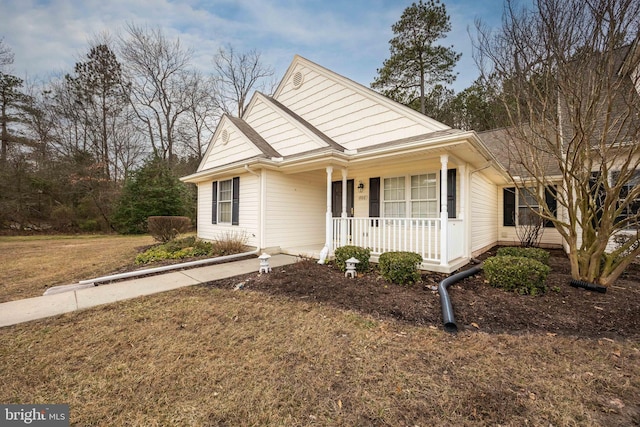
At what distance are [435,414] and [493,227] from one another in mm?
10277

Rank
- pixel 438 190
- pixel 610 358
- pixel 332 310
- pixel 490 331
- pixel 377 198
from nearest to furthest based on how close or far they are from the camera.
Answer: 1. pixel 610 358
2. pixel 490 331
3. pixel 332 310
4. pixel 438 190
5. pixel 377 198

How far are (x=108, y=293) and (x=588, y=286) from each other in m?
8.33

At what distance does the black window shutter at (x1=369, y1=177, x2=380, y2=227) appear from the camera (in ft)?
24.4

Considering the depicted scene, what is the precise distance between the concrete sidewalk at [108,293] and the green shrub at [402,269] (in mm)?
2816

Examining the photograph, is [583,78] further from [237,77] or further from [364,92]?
[237,77]

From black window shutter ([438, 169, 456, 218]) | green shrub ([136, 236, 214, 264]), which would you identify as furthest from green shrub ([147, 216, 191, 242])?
black window shutter ([438, 169, 456, 218])

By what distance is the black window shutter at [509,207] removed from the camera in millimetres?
10086

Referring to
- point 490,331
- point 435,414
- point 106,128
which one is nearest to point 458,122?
point 490,331

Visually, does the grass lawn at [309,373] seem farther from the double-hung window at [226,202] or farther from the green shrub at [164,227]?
the green shrub at [164,227]

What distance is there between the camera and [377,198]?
7.45 meters

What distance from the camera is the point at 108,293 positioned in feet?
14.6

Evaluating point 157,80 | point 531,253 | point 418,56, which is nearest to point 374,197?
point 531,253

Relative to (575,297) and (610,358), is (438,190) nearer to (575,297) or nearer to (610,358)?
(575,297)

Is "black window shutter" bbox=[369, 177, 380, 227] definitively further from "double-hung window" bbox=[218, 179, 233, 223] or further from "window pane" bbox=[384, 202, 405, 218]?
"double-hung window" bbox=[218, 179, 233, 223]
